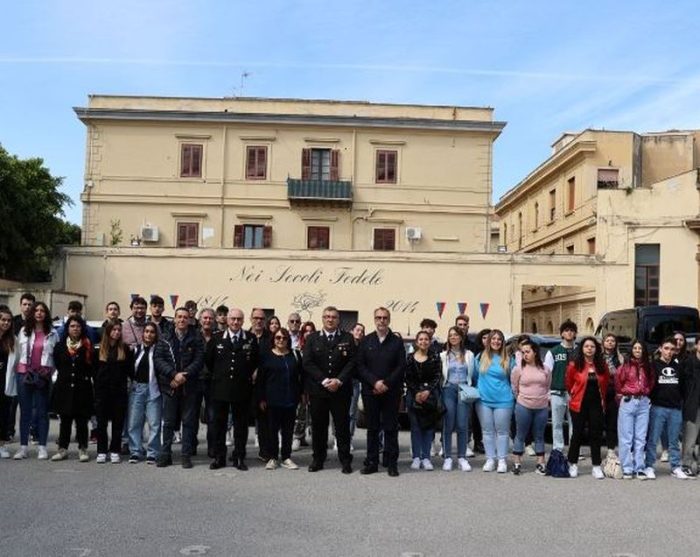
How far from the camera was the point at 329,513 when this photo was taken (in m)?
7.82

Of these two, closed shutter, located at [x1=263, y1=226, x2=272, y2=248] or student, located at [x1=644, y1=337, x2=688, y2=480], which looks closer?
student, located at [x1=644, y1=337, x2=688, y2=480]

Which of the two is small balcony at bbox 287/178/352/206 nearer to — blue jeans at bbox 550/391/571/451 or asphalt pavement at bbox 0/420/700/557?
blue jeans at bbox 550/391/571/451

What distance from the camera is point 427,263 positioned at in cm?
3212

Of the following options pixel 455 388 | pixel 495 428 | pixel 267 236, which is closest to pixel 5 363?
pixel 455 388

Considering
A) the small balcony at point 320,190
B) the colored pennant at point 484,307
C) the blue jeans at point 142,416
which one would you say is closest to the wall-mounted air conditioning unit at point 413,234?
the small balcony at point 320,190

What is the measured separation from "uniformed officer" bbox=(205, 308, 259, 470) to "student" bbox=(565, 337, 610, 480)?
388 cm

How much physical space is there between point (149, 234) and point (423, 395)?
95.2 feet

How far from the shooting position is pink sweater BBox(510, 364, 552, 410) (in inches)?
416

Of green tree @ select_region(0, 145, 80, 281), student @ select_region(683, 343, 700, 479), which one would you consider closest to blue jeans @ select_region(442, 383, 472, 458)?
student @ select_region(683, 343, 700, 479)

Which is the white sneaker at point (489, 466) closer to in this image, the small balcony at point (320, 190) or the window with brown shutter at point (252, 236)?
the small balcony at point (320, 190)

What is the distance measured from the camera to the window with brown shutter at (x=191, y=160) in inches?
1515

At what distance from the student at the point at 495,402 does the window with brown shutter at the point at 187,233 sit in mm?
28901

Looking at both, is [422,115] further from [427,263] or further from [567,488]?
[567,488]

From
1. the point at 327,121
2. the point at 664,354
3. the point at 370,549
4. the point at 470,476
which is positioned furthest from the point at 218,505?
the point at 327,121
